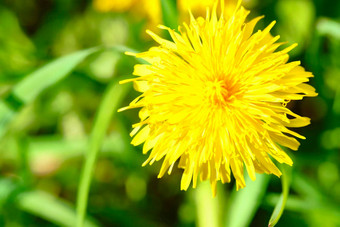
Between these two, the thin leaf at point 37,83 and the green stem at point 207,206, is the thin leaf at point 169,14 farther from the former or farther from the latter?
the green stem at point 207,206

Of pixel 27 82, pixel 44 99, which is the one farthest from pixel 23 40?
pixel 27 82

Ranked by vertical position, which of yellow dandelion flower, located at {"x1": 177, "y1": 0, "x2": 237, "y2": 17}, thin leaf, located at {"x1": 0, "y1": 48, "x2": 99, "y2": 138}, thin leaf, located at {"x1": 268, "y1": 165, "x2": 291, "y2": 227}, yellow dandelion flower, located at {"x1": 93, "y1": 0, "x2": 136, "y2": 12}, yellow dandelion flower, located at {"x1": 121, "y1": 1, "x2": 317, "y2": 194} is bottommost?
thin leaf, located at {"x1": 268, "y1": 165, "x2": 291, "y2": 227}

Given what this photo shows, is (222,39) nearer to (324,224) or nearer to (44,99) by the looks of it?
(324,224)

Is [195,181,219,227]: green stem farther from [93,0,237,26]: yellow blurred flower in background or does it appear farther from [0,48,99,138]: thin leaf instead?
[93,0,237,26]: yellow blurred flower in background

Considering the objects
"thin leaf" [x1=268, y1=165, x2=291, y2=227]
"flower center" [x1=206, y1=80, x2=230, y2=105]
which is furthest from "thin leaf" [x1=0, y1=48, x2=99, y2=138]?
"thin leaf" [x1=268, y1=165, x2=291, y2=227]

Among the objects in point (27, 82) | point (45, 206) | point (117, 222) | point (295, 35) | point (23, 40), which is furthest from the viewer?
point (23, 40)

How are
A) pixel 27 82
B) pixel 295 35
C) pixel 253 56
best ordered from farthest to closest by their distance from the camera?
pixel 295 35 → pixel 27 82 → pixel 253 56

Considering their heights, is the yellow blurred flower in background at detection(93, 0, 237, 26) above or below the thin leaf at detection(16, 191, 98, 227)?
above
